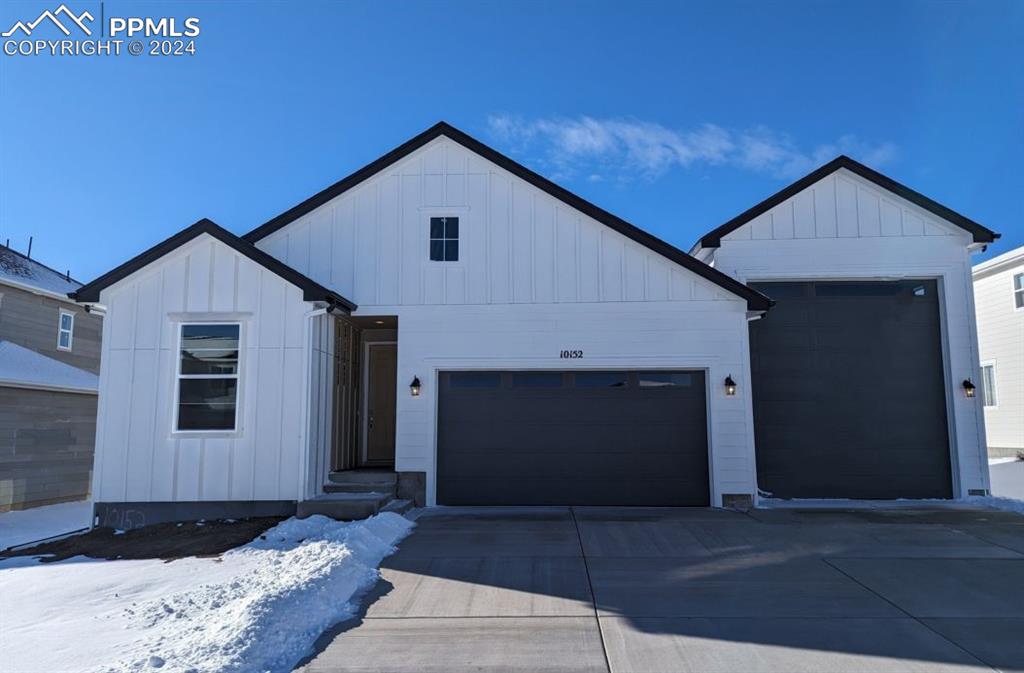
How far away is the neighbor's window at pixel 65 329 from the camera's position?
57.1ft

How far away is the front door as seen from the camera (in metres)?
12.1

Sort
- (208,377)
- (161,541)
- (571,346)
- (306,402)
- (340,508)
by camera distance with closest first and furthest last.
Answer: (161,541), (340,508), (306,402), (208,377), (571,346)

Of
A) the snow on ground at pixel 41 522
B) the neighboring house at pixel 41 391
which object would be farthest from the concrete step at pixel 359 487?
the neighboring house at pixel 41 391

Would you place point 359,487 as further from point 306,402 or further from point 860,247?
point 860,247

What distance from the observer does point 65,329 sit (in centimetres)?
1764

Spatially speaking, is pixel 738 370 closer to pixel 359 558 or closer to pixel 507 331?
pixel 507 331

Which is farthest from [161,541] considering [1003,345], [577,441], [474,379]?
[1003,345]

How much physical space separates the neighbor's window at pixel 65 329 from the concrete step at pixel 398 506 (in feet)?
41.6

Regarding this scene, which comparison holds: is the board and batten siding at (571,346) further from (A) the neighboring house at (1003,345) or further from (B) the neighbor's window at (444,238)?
(A) the neighboring house at (1003,345)

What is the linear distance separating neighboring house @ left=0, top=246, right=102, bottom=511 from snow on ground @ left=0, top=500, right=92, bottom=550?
0.46 m

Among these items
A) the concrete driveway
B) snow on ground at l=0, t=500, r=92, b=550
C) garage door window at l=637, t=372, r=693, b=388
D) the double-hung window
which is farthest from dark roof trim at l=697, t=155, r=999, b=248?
snow on ground at l=0, t=500, r=92, b=550

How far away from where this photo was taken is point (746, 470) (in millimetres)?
10250

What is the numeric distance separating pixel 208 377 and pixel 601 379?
5856mm

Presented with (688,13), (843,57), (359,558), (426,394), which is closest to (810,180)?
(843,57)
